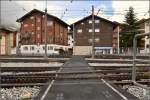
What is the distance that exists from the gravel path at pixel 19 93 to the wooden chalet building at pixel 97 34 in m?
86.0

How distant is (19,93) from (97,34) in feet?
304

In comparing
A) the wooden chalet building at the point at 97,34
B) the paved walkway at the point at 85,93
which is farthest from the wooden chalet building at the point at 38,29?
the paved walkway at the point at 85,93

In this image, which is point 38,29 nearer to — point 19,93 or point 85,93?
point 19,93

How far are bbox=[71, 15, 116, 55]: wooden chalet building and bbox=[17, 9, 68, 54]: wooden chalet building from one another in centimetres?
464

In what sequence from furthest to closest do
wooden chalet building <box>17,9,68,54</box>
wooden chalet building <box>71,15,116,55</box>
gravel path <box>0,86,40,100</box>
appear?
wooden chalet building <box>71,15,116,55</box> → wooden chalet building <box>17,9,68,54</box> → gravel path <box>0,86,40,100</box>

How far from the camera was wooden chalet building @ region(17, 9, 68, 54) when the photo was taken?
100062 mm

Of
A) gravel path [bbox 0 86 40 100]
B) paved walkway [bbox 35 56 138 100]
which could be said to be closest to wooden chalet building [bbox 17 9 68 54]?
gravel path [bbox 0 86 40 100]

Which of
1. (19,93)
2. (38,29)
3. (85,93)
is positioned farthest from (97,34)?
(85,93)

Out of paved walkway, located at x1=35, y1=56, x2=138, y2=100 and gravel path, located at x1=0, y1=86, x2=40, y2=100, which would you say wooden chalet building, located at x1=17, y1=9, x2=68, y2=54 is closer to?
gravel path, located at x1=0, y1=86, x2=40, y2=100

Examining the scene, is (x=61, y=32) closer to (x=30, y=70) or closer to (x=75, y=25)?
(x=75, y=25)

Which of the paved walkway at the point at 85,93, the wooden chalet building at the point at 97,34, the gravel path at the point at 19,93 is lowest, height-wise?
the gravel path at the point at 19,93

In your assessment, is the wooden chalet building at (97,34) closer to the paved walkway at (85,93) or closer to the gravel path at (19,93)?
the gravel path at (19,93)

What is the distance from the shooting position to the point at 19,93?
13.0 m

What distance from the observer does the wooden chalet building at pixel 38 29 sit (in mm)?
100062
